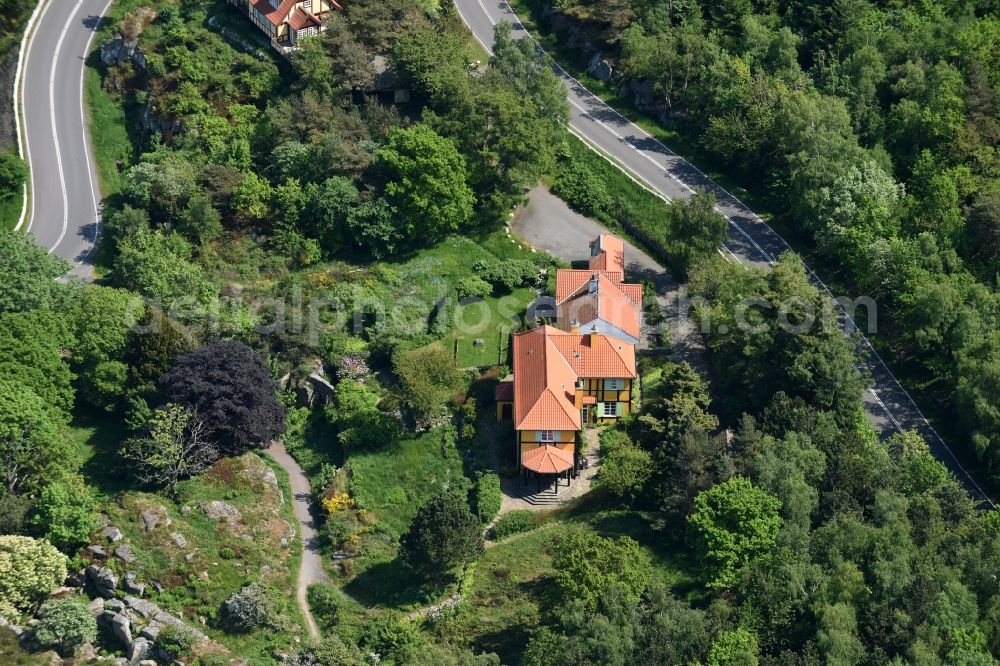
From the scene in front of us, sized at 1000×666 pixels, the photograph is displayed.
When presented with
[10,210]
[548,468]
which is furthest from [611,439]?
[10,210]

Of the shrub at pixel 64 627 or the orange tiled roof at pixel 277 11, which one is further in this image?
the orange tiled roof at pixel 277 11

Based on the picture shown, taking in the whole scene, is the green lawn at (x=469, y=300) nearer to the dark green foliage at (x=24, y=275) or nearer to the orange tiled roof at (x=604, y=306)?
the orange tiled roof at (x=604, y=306)

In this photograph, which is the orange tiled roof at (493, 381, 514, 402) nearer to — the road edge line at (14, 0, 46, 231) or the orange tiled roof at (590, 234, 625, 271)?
the orange tiled roof at (590, 234, 625, 271)

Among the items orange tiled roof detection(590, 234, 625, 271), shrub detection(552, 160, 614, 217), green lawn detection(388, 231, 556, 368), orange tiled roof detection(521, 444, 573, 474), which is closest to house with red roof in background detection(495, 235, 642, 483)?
orange tiled roof detection(521, 444, 573, 474)

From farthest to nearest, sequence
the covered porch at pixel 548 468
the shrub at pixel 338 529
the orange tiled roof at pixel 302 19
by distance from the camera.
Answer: the orange tiled roof at pixel 302 19, the covered porch at pixel 548 468, the shrub at pixel 338 529

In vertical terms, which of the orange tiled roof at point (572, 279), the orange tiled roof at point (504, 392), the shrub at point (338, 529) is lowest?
the shrub at point (338, 529)

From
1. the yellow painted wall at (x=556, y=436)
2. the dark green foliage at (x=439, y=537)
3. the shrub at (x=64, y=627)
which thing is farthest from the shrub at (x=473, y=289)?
the shrub at (x=64, y=627)
